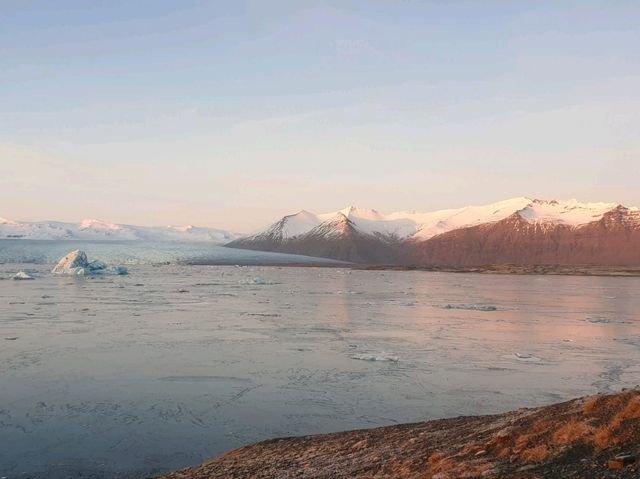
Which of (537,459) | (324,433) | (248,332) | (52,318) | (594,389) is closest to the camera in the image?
(537,459)

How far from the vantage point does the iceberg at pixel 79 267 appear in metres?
59.8

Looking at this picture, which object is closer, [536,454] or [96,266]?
[536,454]

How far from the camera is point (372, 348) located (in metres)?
16.9

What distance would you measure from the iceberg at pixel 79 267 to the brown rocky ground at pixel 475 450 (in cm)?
5641

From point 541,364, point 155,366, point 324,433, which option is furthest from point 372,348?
point 324,433

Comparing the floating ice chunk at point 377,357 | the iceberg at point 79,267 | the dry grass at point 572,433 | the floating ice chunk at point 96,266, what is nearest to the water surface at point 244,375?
the floating ice chunk at point 377,357

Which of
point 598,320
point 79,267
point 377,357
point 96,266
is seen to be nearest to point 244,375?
point 377,357

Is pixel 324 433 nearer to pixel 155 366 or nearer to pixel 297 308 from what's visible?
pixel 155 366

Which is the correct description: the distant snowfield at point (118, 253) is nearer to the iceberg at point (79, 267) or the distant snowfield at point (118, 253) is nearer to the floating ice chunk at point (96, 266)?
the floating ice chunk at point (96, 266)

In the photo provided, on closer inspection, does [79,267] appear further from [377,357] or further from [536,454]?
[536,454]

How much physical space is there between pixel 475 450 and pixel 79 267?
2354 inches

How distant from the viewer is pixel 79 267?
2367 inches

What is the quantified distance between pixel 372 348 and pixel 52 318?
43.0 feet

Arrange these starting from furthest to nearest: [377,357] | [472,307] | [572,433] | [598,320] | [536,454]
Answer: [472,307] → [598,320] → [377,357] → [572,433] → [536,454]
